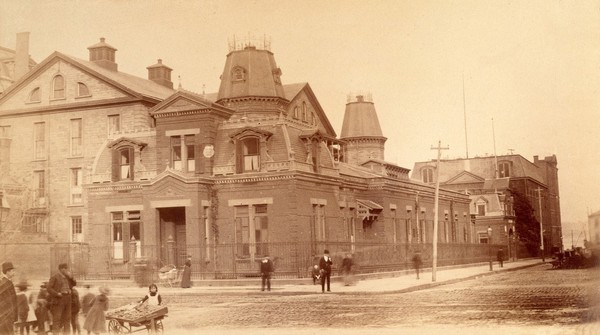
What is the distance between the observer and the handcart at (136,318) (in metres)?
14.4

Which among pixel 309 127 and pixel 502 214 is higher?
pixel 309 127

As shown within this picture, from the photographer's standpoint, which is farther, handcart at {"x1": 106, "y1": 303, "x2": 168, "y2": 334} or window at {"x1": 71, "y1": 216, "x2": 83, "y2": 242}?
window at {"x1": 71, "y1": 216, "x2": 83, "y2": 242}

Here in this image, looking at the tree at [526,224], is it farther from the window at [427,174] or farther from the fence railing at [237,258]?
the fence railing at [237,258]

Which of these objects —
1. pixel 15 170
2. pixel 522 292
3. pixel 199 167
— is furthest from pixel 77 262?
pixel 522 292

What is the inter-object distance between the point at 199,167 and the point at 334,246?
6.12 metres

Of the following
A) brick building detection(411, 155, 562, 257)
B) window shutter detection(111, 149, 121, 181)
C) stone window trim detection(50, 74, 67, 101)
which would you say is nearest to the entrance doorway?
window shutter detection(111, 149, 121, 181)

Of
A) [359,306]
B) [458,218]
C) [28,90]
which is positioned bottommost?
[359,306]

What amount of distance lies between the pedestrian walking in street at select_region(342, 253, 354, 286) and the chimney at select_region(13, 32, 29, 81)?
11.7 meters

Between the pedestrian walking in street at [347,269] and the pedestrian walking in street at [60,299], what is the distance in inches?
467

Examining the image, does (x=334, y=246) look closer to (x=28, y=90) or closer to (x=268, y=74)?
(x=268, y=74)

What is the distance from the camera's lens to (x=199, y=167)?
28828mm

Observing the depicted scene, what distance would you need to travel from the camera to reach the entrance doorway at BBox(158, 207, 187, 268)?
28234 millimetres

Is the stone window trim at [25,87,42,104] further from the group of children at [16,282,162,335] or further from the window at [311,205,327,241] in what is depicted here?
the window at [311,205,327,241]

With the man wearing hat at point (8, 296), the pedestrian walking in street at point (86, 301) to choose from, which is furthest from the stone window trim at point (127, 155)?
the man wearing hat at point (8, 296)
